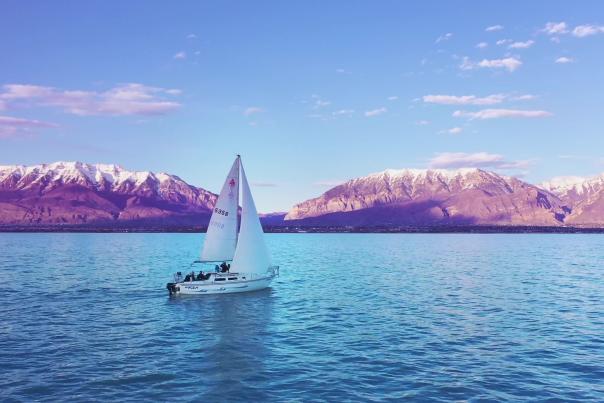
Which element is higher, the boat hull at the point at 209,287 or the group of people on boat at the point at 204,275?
the group of people on boat at the point at 204,275

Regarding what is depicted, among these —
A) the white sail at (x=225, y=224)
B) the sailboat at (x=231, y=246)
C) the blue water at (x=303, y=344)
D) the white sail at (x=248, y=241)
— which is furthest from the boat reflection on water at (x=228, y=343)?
the white sail at (x=225, y=224)

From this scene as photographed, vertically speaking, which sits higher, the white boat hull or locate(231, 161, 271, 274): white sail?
locate(231, 161, 271, 274): white sail

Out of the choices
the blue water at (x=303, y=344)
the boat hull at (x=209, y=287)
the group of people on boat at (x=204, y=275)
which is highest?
the group of people on boat at (x=204, y=275)

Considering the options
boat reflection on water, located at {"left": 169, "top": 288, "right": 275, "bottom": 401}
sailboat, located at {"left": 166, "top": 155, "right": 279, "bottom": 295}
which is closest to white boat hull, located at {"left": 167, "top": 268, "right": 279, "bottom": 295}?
sailboat, located at {"left": 166, "top": 155, "right": 279, "bottom": 295}

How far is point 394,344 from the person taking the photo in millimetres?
33719

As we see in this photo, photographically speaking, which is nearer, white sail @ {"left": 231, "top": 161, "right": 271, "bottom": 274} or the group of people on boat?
white sail @ {"left": 231, "top": 161, "right": 271, "bottom": 274}

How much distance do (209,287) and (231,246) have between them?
5160 mm

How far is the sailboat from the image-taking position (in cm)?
5588

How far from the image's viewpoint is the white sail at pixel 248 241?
5562 centimetres

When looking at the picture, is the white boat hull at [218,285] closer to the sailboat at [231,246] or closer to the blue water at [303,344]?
the sailboat at [231,246]

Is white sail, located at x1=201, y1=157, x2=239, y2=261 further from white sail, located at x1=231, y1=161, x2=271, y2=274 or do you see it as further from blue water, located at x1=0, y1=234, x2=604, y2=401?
blue water, located at x1=0, y1=234, x2=604, y2=401

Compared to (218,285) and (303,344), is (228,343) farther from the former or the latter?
(218,285)

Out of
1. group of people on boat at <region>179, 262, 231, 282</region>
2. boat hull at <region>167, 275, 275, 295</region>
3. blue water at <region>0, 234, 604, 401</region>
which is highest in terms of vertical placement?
group of people on boat at <region>179, 262, 231, 282</region>

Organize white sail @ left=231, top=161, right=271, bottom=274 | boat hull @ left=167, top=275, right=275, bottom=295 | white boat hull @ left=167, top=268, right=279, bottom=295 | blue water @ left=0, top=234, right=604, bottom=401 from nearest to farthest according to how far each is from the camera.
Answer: blue water @ left=0, top=234, right=604, bottom=401
boat hull @ left=167, top=275, right=275, bottom=295
white boat hull @ left=167, top=268, right=279, bottom=295
white sail @ left=231, top=161, right=271, bottom=274
